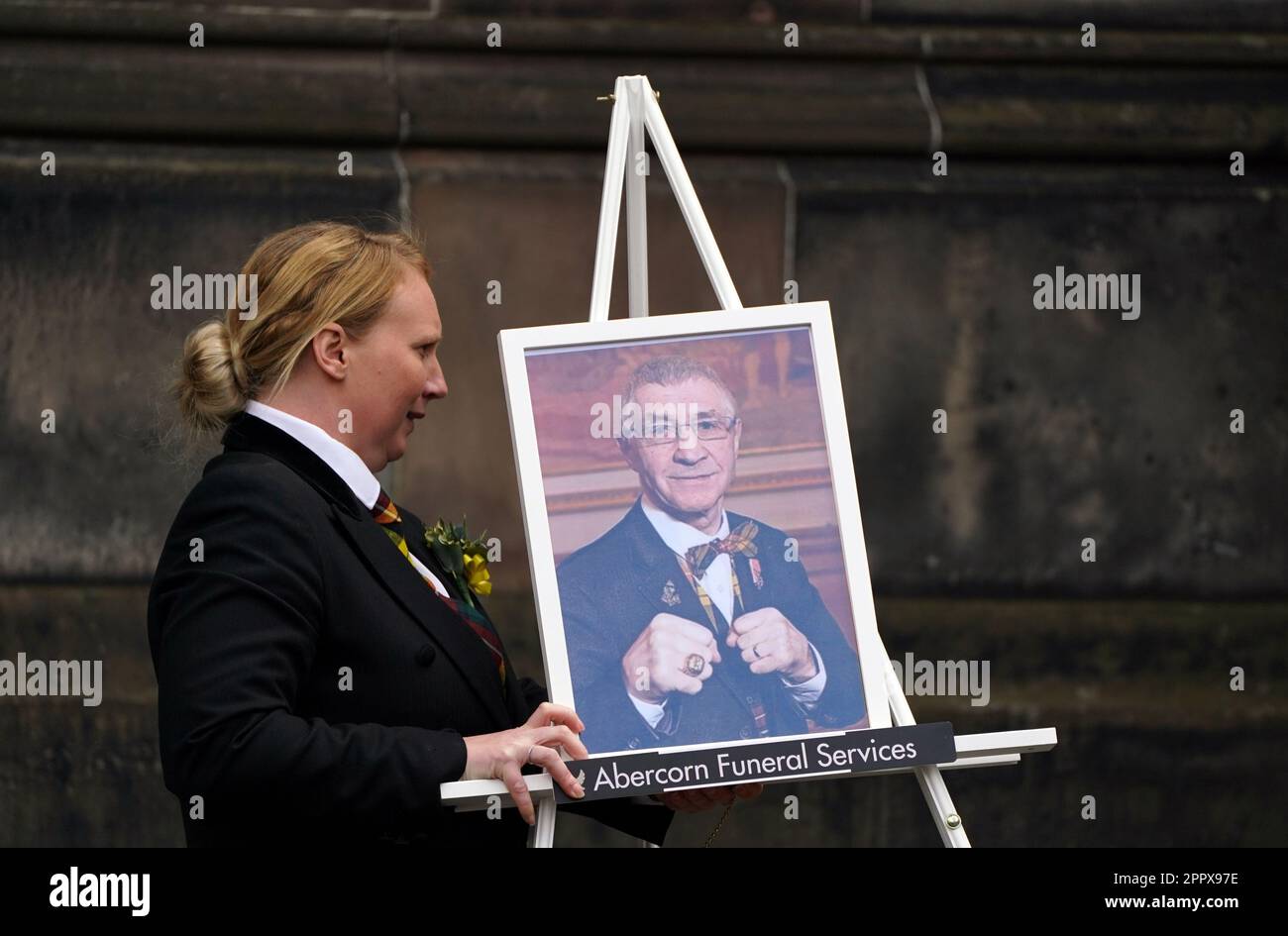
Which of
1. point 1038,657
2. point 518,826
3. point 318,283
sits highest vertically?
point 318,283

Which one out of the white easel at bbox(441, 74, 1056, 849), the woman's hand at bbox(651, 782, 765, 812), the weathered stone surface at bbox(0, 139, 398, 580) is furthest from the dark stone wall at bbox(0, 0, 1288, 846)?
the woman's hand at bbox(651, 782, 765, 812)

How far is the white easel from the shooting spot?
8.45 ft

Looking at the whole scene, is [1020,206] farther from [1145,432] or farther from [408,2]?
[408,2]

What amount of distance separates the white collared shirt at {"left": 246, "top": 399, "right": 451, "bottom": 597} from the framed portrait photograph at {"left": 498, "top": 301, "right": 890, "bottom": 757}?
0.93ft

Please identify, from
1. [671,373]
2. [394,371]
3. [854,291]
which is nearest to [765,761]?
[671,373]

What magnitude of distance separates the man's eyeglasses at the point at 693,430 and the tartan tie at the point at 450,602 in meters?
0.41

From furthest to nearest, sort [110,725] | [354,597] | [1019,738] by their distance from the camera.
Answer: [110,725], [1019,738], [354,597]

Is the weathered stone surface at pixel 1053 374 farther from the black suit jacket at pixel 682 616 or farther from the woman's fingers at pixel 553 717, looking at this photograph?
the woman's fingers at pixel 553 717

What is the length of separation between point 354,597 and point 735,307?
0.92m

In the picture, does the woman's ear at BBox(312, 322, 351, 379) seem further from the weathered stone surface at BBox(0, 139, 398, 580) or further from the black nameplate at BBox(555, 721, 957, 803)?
the weathered stone surface at BBox(0, 139, 398, 580)

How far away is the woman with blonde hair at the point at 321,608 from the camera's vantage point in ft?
7.58

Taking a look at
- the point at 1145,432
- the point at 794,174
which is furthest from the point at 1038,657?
the point at 794,174

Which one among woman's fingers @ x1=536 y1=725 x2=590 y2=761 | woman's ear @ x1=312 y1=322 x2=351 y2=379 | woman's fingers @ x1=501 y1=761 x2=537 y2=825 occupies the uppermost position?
woman's ear @ x1=312 y1=322 x2=351 y2=379

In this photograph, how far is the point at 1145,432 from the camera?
514cm
